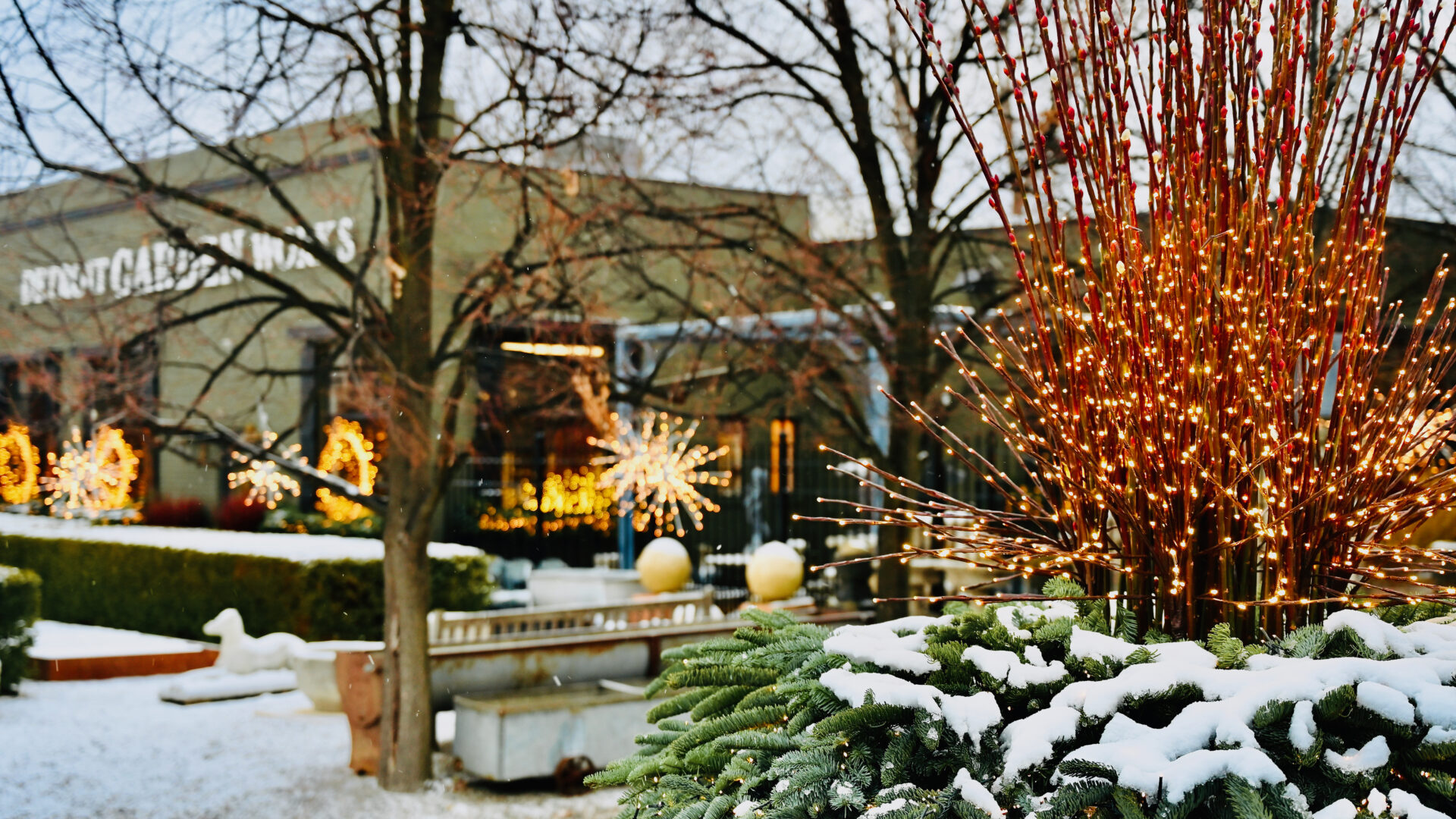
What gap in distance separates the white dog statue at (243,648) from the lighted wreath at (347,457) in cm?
54

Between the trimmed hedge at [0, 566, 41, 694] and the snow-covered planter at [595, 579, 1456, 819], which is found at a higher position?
the snow-covered planter at [595, 579, 1456, 819]

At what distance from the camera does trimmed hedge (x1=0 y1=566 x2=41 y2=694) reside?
169 inches

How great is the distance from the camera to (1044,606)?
85.7 inches

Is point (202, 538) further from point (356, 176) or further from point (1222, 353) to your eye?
point (1222, 353)

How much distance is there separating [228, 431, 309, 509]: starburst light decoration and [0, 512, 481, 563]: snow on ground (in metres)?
0.15

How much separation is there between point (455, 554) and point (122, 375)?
1.74m

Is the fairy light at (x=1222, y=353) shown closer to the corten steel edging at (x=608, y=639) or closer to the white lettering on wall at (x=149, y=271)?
the corten steel edging at (x=608, y=639)

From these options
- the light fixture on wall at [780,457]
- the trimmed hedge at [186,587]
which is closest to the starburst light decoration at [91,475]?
the trimmed hedge at [186,587]

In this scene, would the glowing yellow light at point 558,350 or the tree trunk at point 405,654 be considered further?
the glowing yellow light at point 558,350

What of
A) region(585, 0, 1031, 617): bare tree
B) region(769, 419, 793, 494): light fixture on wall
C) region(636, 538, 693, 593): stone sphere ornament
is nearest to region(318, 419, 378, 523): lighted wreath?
region(585, 0, 1031, 617): bare tree

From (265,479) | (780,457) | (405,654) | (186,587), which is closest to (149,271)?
(265,479)

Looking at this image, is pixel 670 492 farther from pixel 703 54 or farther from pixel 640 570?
pixel 703 54

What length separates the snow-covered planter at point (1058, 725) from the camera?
151cm

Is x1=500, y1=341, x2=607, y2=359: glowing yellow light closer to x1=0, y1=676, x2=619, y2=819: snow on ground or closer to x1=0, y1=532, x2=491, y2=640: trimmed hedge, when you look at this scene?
x1=0, y1=532, x2=491, y2=640: trimmed hedge
